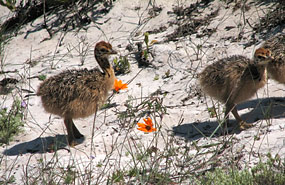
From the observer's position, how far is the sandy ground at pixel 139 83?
18.3 feet

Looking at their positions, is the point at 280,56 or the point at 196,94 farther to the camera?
the point at 196,94

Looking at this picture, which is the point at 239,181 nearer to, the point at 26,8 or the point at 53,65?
the point at 53,65

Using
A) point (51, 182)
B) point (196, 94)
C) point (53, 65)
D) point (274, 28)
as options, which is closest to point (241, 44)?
point (274, 28)

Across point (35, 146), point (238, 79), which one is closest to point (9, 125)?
point (35, 146)

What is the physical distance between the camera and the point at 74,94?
590 centimetres

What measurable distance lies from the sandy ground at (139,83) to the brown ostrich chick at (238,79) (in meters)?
0.30

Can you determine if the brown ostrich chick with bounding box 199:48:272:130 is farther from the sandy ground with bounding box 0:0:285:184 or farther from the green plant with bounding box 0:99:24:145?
the green plant with bounding box 0:99:24:145

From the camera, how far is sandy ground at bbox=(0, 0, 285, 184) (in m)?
5.57

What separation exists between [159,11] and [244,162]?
5.37 metres

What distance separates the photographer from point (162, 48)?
812 cm

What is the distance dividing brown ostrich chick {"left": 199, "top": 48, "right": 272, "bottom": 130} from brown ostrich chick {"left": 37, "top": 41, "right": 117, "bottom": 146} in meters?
1.56

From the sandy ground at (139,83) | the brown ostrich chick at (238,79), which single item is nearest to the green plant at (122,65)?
the sandy ground at (139,83)

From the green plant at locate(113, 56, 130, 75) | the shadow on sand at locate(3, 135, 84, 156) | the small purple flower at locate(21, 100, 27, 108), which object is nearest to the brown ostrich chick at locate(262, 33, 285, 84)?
the green plant at locate(113, 56, 130, 75)

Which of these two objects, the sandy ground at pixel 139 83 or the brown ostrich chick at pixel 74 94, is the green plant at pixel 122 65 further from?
the brown ostrich chick at pixel 74 94
